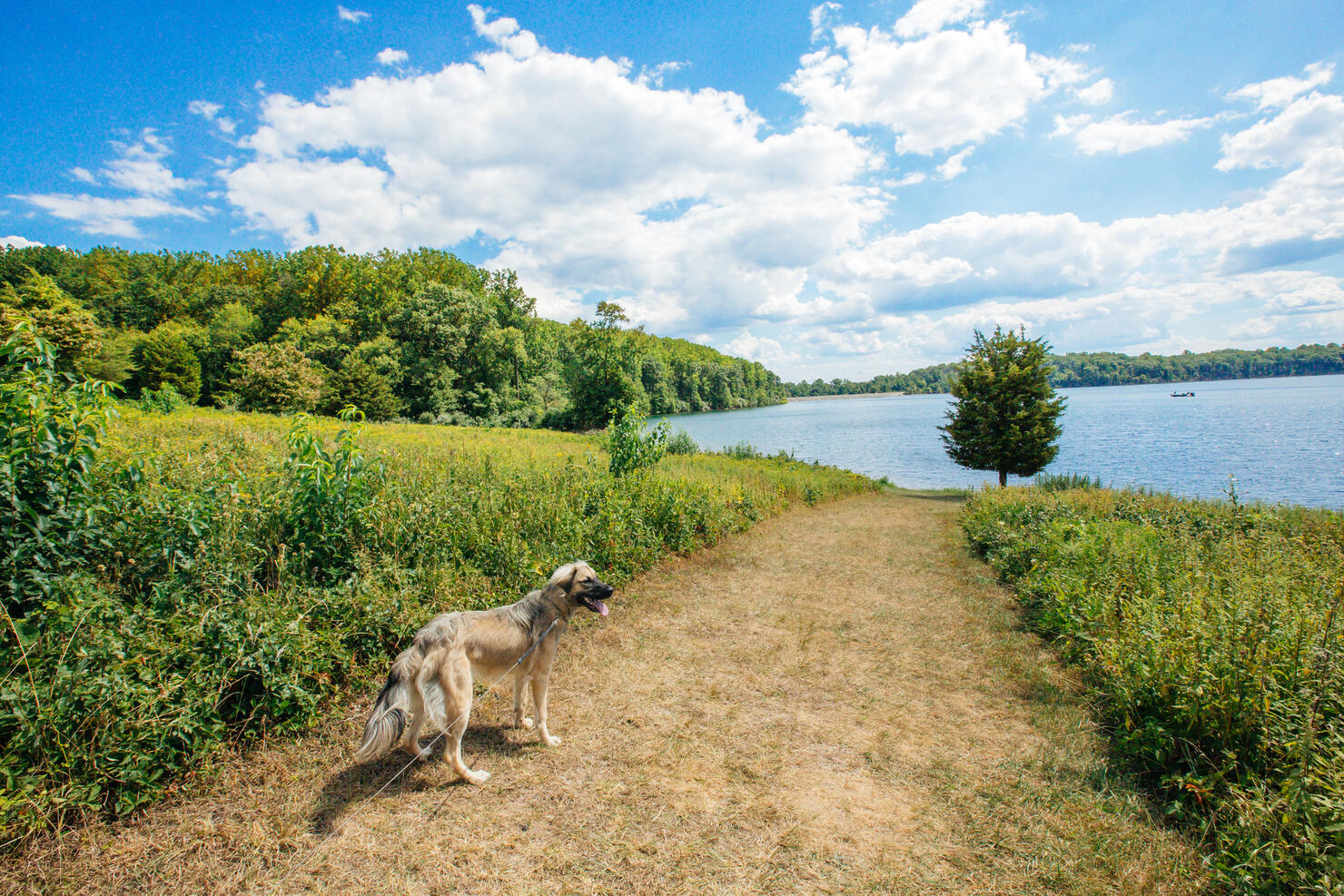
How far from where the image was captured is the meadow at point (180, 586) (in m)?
2.87

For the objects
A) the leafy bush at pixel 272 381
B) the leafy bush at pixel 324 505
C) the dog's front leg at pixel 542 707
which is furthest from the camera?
the leafy bush at pixel 272 381

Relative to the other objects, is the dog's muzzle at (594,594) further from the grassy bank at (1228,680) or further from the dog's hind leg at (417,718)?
the grassy bank at (1228,680)

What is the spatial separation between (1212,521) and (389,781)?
12.1 m

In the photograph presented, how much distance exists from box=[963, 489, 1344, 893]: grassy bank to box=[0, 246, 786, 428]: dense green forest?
34.6 m

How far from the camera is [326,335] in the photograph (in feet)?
125

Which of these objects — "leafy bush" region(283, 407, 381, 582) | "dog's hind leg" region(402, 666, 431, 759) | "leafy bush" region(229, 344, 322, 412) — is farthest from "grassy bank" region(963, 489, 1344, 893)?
"leafy bush" region(229, 344, 322, 412)

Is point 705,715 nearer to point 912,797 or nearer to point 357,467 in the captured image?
point 912,797

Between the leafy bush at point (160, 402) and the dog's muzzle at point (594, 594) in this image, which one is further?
the leafy bush at point (160, 402)

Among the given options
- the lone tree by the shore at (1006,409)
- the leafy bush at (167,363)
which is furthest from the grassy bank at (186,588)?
the leafy bush at (167,363)

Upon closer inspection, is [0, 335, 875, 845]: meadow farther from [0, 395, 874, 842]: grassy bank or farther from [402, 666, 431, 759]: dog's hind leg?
[402, 666, 431, 759]: dog's hind leg

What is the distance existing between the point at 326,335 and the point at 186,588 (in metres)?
42.0

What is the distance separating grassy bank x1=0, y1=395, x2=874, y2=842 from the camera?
113 inches

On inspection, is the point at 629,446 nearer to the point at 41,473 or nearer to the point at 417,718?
the point at 417,718

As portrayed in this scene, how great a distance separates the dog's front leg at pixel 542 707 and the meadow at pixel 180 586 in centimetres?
150
